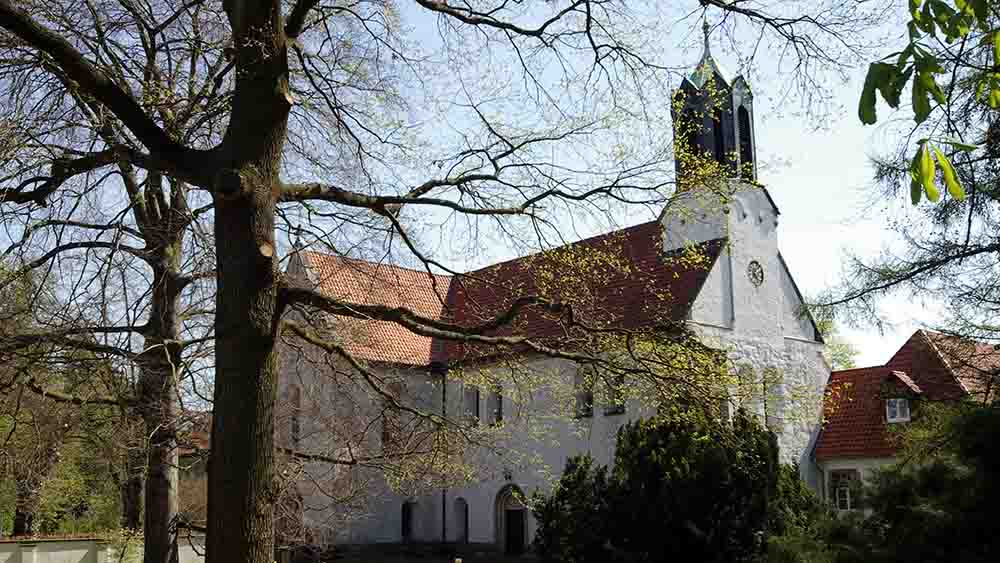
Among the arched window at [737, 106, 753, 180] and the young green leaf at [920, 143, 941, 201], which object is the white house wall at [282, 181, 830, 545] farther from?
the young green leaf at [920, 143, 941, 201]

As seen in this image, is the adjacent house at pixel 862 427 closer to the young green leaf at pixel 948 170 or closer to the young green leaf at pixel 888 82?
the young green leaf at pixel 948 170

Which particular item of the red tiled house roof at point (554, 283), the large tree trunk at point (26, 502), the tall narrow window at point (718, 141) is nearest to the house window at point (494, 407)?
the tall narrow window at point (718, 141)

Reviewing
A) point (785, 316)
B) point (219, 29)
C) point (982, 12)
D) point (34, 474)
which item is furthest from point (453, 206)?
point (785, 316)

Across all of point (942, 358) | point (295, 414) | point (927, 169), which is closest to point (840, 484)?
point (942, 358)

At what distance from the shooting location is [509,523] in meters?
29.7

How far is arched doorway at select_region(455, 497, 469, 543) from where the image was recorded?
3086 centimetres

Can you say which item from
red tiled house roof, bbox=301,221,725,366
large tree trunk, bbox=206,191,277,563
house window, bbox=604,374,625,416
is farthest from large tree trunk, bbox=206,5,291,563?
house window, bbox=604,374,625,416

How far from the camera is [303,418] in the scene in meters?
17.9

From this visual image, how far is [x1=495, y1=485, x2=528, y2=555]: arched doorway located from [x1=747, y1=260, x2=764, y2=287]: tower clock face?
9.06 metres

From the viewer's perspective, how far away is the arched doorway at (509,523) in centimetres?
2931

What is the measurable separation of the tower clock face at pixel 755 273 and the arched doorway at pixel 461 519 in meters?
10.9

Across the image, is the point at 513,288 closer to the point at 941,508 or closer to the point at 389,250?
the point at 389,250

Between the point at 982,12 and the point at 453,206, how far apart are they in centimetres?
636

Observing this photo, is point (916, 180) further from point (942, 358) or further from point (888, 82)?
point (942, 358)
